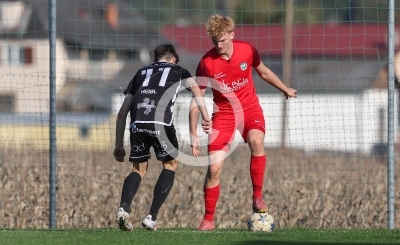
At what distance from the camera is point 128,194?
8.20 m

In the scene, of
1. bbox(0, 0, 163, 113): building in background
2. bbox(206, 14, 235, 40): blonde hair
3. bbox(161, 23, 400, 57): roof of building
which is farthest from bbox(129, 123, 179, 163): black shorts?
bbox(161, 23, 400, 57): roof of building

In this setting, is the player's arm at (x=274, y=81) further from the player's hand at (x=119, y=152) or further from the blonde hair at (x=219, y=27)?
the player's hand at (x=119, y=152)

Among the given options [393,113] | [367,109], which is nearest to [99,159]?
[367,109]

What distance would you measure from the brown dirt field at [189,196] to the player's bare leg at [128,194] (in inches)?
143

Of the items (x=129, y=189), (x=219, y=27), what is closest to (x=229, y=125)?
(x=219, y=27)

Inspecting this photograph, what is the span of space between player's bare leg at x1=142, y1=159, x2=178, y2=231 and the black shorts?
0.38 ft

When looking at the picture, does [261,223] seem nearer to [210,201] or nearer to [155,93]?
[210,201]

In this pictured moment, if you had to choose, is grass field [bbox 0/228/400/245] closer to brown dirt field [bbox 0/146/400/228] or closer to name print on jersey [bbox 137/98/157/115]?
name print on jersey [bbox 137/98/157/115]

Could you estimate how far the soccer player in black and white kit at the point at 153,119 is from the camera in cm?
822

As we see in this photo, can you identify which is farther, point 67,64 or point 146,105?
point 67,64

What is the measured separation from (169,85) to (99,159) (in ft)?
21.4

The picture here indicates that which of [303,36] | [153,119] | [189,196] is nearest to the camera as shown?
[153,119]

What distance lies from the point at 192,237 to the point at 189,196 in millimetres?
5396

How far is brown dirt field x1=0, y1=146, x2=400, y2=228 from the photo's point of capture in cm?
1244
